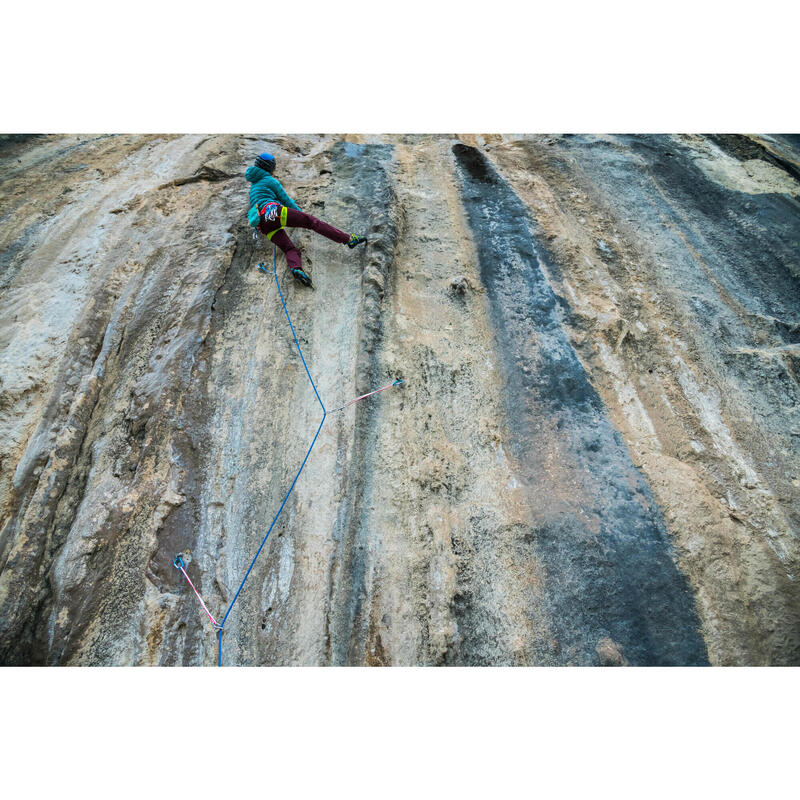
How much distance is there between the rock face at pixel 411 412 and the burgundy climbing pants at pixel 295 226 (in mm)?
182

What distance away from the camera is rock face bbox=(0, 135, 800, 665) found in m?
3.01

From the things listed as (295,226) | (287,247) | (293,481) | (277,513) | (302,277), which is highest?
(295,226)

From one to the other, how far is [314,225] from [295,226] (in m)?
0.16

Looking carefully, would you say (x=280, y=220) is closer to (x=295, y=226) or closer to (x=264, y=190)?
(x=295, y=226)

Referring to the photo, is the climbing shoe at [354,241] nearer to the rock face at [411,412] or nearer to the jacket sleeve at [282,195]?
the rock face at [411,412]

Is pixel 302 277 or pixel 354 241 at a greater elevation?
pixel 354 241

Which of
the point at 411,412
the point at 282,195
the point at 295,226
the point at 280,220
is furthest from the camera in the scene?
the point at 282,195

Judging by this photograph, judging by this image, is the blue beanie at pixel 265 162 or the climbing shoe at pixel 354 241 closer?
the climbing shoe at pixel 354 241

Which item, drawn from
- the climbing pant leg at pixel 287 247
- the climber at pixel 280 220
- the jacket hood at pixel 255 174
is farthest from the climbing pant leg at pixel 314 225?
the jacket hood at pixel 255 174

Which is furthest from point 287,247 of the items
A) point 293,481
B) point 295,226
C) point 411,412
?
point 293,481

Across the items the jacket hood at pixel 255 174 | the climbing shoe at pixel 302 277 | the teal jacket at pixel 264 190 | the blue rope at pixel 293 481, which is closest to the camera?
the blue rope at pixel 293 481

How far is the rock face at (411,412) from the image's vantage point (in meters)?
3.01

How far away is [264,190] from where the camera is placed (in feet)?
14.2

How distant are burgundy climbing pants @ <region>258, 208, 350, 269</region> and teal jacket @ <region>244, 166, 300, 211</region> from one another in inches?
6.2
